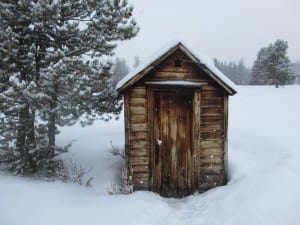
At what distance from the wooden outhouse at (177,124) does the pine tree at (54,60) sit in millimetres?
1011

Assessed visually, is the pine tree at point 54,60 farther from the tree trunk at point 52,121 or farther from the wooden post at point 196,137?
the wooden post at point 196,137

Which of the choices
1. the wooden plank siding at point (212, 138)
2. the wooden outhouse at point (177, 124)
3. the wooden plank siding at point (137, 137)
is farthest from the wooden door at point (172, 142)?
the wooden plank siding at point (212, 138)

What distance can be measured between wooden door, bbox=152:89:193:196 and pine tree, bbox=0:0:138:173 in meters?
1.68

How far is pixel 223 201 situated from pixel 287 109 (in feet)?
52.0

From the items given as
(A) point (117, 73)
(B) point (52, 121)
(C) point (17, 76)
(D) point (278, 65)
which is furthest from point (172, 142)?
(A) point (117, 73)

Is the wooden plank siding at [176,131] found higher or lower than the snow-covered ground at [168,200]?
higher

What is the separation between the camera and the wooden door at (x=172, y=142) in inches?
295

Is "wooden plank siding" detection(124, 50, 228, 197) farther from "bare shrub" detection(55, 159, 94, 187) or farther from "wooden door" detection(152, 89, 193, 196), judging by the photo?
"bare shrub" detection(55, 159, 94, 187)

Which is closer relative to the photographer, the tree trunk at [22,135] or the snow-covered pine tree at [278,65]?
the tree trunk at [22,135]

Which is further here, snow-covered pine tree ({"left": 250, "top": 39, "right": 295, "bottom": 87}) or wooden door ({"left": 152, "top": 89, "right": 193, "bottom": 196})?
snow-covered pine tree ({"left": 250, "top": 39, "right": 295, "bottom": 87})

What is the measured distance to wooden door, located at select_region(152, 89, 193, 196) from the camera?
24.6 feet

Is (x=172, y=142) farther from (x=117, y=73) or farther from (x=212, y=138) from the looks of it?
(x=117, y=73)

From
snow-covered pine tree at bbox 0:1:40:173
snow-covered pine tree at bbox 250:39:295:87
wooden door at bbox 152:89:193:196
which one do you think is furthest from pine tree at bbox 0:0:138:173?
snow-covered pine tree at bbox 250:39:295:87

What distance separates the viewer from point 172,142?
25.0 ft
